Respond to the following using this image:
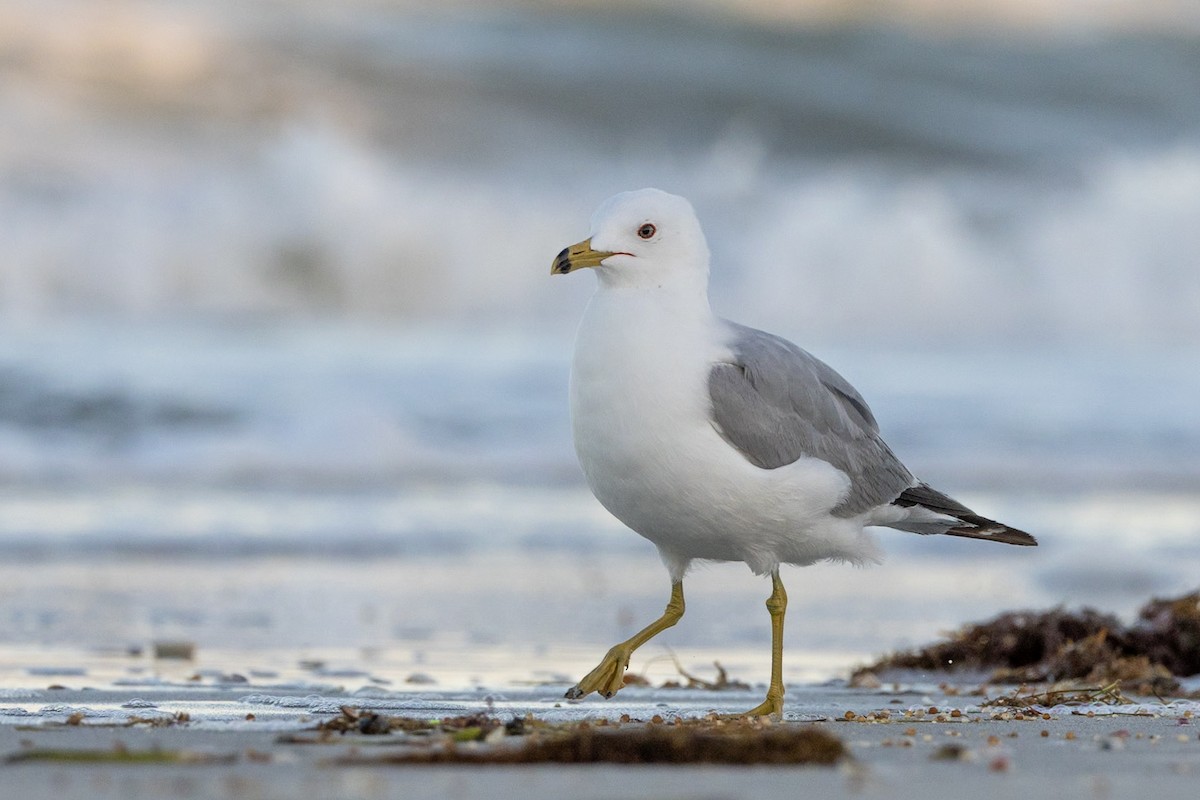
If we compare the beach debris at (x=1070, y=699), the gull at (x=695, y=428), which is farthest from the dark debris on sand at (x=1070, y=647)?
the gull at (x=695, y=428)

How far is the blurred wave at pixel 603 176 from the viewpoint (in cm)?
1922

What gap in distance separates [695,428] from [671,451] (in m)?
0.09

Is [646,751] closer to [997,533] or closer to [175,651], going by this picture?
[997,533]

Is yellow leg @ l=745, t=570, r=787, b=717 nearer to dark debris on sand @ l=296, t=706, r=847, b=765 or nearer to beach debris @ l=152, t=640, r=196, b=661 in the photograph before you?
dark debris on sand @ l=296, t=706, r=847, b=765

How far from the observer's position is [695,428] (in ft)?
14.3

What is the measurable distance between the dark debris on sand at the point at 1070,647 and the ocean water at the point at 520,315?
50cm

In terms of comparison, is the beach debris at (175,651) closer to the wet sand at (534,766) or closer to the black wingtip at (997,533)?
the wet sand at (534,766)

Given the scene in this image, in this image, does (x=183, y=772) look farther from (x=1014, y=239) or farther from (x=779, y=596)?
(x=1014, y=239)

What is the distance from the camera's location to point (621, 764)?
307 centimetres

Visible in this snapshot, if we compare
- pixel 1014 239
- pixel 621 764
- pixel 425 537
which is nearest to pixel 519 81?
pixel 1014 239

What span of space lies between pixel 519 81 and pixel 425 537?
15.3 metres

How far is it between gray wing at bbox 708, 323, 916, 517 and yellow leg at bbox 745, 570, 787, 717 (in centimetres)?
29

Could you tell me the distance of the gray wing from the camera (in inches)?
175

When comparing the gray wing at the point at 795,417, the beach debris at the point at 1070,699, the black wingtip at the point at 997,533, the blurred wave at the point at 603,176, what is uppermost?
the blurred wave at the point at 603,176
